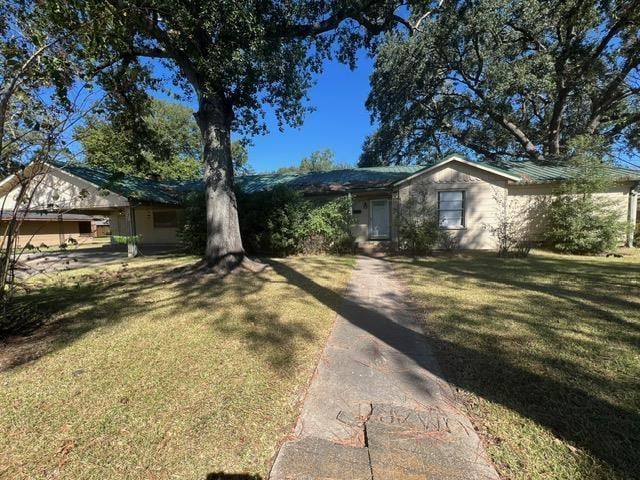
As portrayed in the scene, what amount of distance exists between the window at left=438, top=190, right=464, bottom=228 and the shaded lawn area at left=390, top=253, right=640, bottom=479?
5946 mm

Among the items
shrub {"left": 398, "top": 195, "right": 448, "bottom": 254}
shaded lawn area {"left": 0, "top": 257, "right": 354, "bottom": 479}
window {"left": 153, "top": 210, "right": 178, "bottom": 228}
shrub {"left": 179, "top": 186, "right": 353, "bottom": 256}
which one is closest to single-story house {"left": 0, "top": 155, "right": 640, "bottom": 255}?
shrub {"left": 398, "top": 195, "right": 448, "bottom": 254}

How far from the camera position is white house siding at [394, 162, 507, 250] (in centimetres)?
1212

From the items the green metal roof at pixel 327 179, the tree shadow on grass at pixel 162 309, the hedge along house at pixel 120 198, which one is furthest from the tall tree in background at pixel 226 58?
the green metal roof at pixel 327 179

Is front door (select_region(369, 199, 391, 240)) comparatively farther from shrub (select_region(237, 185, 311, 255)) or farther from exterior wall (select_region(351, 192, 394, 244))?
shrub (select_region(237, 185, 311, 255))

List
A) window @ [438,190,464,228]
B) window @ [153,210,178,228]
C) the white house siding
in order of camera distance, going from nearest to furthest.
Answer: the white house siding < window @ [438,190,464,228] < window @ [153,210,178,228]

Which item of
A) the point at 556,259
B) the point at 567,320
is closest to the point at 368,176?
the point at 556,259

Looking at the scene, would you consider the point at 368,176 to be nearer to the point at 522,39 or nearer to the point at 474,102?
the point at 474,102

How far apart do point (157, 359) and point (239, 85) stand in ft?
23.5

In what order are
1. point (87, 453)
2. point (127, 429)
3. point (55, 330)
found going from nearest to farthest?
1. point (87, 453)
2. point (127, 429)
3. point (55, 330)

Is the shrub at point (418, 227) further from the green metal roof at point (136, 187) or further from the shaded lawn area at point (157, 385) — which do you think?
the green metal roof at point (136, 187)

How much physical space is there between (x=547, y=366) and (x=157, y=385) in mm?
3816

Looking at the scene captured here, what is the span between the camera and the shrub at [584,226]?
1050 centimetres

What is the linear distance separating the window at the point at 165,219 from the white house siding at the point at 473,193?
14687mm

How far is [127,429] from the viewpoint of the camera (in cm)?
221
